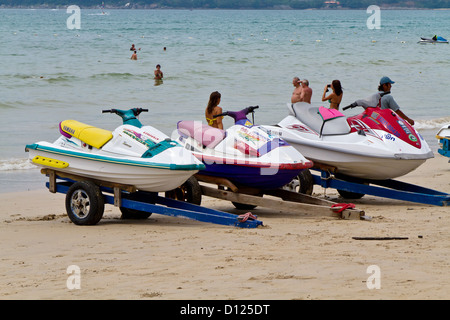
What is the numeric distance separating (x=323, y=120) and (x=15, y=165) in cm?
722

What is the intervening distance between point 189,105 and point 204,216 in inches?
743

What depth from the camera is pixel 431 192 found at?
10703 millimetres

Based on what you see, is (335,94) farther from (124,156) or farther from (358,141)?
(124,156)

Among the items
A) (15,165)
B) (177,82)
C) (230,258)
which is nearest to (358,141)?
(230,258)

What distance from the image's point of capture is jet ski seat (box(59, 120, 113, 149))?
9172 mm

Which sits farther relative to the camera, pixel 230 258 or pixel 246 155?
pixel 246 155

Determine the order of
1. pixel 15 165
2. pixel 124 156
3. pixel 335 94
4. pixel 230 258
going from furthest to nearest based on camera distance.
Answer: pixel 15 165 → pixel 335 94 → pixel 124 156 → pixel 230 258

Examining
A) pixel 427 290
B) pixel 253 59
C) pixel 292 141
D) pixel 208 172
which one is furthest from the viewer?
pixel 253 59

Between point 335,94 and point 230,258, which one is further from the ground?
point 335,94

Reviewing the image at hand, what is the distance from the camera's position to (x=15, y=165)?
50.5ft

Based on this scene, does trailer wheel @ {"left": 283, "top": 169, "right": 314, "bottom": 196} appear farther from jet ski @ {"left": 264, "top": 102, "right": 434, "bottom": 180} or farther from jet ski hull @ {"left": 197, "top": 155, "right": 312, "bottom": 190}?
jet ski hull @ {"left": 197, "top": 155, "right": 312, "bottom": 190}
